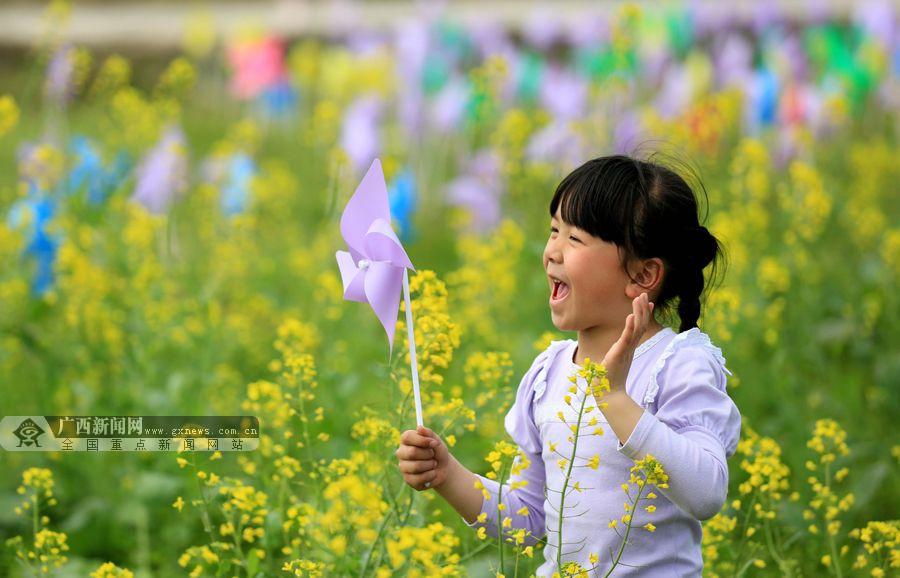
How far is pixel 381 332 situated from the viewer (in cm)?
471

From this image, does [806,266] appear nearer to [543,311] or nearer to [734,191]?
[734,191]

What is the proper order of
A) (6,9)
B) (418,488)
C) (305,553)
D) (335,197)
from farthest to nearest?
(6,9)
(335,197)
(305,553)
(418,488)

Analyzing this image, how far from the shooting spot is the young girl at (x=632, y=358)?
5.82ft

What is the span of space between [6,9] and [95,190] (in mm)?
13000

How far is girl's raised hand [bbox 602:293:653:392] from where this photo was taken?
162 cm

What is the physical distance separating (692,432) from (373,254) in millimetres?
512

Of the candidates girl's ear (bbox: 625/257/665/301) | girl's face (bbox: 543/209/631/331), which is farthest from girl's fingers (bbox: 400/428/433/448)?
girl's ear (bbox: 625/257/665/301)

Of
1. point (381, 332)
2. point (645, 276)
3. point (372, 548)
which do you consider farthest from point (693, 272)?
point (381, 332)

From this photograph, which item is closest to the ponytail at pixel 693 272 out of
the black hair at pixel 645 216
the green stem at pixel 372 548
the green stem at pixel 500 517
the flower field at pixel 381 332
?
the black hair at pixel 645 216

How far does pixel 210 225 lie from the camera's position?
190 inches

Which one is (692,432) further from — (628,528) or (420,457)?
(420,457)

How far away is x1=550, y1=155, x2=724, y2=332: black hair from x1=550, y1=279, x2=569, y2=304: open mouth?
0.08 metres

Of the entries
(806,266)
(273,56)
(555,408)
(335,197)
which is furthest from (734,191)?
(273,56)

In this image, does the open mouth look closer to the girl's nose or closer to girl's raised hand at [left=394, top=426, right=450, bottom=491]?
the girl's nose
